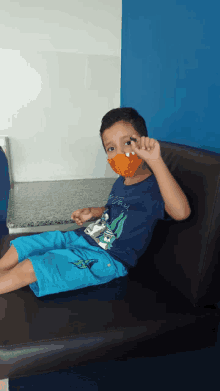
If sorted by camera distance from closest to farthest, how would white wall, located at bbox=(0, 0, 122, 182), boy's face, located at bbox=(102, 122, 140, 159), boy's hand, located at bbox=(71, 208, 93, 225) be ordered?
boy's face, located at bbox=(102, 122, 140, 159)
boy's hand, located at bbox=(71, 208, 93, 225)
white wall, located at bbox=(0, 0, 122, 182)

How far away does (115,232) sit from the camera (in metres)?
1.03

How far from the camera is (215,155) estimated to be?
0.84 m

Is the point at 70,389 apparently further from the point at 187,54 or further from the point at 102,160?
the point at 102,160

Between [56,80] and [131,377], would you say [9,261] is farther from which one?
[56,80]

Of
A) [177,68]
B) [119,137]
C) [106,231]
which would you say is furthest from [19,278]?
[177,68]

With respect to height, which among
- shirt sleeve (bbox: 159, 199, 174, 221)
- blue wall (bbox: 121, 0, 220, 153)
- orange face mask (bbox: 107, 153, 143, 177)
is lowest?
shirt sleeve (bbox: 159, 199, 174, 221)

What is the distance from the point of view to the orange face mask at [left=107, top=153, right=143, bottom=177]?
95 centimetres

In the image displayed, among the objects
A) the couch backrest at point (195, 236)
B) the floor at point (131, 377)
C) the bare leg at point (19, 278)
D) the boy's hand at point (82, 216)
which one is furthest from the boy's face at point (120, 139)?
the floor at point (131, 377)

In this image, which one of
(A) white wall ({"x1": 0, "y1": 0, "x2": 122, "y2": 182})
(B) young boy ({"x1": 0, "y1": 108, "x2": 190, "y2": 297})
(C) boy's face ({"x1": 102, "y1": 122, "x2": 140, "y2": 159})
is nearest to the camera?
(B) young boy ({"x1": 0, "y1": 108, "x2": 190, "y2": 297})

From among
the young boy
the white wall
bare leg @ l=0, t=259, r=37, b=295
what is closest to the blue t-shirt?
the young boy

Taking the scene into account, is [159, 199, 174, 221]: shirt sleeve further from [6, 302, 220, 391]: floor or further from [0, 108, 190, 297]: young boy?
[6, 302, 220, 391]: floor

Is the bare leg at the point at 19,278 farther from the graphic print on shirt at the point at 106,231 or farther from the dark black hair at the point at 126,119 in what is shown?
the dark black hair at the point at 126,119

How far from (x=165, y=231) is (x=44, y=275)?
0.42 meters

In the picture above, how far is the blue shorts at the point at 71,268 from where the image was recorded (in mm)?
886
